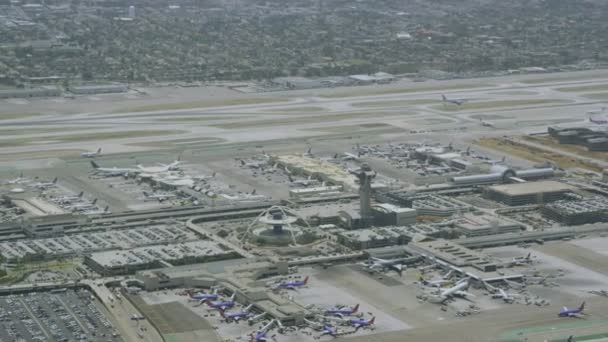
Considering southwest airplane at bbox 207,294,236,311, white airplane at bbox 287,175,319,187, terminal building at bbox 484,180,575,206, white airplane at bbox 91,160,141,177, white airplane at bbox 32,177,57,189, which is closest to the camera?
southwest airplane at bbox 207,294,236,311

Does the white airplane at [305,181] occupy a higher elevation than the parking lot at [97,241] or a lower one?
lower

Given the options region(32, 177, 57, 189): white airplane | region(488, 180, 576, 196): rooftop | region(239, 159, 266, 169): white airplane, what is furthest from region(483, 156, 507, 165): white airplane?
region(32, 177, 57, 189): white airplane

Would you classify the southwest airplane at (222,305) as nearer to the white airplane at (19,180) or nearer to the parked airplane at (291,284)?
the parked airplane at (291,284)

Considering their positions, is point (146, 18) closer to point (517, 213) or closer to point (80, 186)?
point (80, 186)

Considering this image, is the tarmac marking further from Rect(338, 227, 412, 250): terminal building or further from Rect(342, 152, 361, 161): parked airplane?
Rect(342, 152, 361, 161): parked airplane

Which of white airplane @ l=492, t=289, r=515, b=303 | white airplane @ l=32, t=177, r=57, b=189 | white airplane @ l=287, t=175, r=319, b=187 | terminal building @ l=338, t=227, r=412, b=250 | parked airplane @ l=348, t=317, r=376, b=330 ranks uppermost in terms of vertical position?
white airplane @ l=492, t=289, r=515, b=303

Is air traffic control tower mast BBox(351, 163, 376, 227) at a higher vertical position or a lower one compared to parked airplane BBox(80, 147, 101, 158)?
higher

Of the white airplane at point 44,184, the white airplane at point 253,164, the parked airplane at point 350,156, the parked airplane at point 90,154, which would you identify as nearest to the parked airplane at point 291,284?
the white airplane at point 44,184
